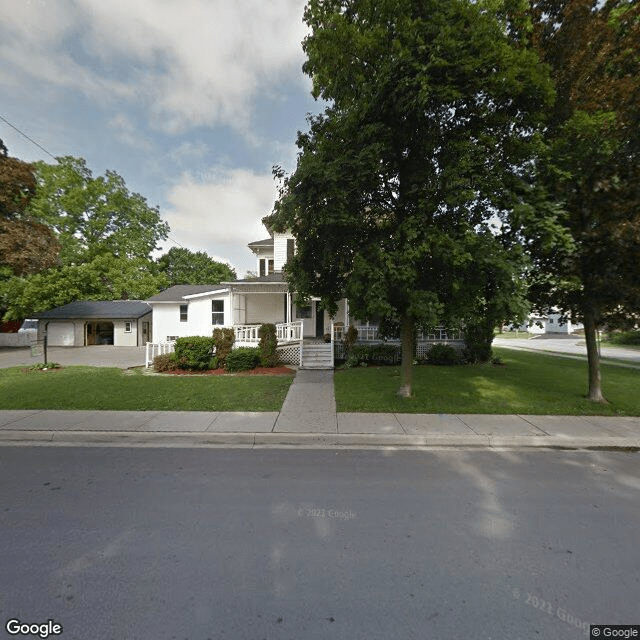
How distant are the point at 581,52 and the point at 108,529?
11.7 m

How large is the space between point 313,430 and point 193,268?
4827 centimetres

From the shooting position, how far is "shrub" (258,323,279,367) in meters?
12.8

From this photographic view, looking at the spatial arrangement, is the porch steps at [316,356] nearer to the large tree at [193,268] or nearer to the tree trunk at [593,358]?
the tree trunk at [593,358]

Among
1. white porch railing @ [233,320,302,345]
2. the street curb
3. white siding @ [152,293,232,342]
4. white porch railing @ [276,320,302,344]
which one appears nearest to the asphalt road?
the street curb

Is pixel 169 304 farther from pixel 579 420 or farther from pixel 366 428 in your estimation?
pixel 579 420

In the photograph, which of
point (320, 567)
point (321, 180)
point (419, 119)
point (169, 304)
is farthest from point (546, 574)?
point (169, 304)

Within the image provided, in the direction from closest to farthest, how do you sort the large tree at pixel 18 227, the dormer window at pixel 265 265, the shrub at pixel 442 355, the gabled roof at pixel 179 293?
the shrub at pixel 442 355 → the large tree at pixel 18 227 → the gabled roof at pixel 179 293 → the dormer window at pixel 265 265

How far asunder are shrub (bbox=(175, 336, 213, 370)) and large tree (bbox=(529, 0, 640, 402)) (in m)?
11.1

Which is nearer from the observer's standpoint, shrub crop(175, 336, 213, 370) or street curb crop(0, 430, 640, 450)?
street curb crop(0, 430, 640, 450)

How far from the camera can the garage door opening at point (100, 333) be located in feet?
79.6

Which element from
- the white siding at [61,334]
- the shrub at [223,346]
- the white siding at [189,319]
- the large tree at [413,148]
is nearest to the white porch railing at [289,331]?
the shrub at [223,346]

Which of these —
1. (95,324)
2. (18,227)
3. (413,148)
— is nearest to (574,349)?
(413,148)

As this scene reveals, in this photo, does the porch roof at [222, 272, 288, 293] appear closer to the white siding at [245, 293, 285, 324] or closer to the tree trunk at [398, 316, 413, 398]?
the white siding at [245, 293, 285, 324]

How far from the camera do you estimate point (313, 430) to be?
5.84 metres
